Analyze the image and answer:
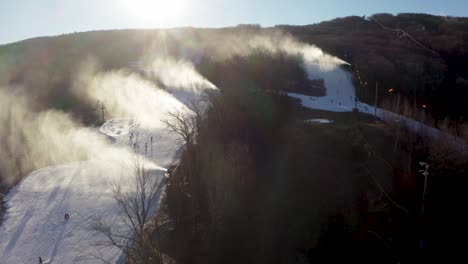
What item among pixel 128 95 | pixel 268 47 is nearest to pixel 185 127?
pixel 128 95

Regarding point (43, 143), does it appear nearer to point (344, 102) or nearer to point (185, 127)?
point (185, 127)

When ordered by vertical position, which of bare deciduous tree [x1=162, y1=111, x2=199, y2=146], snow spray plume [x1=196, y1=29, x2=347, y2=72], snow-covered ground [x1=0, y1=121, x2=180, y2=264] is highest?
snow spray plume [x1=196, y1=29, x2=347, y2=72]

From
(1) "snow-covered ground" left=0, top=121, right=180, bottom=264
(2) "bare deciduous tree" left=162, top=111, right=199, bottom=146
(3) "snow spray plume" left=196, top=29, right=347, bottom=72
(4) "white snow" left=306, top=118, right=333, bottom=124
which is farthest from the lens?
(3) "snow spray plume" left=196, top=29, right=347, bottom=72

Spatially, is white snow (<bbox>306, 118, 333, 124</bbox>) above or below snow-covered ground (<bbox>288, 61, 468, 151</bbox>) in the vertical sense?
below

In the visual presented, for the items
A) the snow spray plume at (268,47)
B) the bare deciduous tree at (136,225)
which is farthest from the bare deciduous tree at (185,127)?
the snow spray plume at (268,47)

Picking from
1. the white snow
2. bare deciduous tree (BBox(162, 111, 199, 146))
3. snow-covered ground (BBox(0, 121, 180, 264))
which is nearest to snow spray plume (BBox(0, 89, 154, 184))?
snow-covered ground (BBox(0, 121, 180, 264))

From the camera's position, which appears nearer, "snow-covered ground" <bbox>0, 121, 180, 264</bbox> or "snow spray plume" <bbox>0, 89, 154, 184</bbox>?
"snow-covered ground" <bbox>0, 121, 180, 264</bbox>

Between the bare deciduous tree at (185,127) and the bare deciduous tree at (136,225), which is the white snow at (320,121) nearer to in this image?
the bare deciduous tree at (185,127)

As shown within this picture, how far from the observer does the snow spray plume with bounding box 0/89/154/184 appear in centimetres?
2761

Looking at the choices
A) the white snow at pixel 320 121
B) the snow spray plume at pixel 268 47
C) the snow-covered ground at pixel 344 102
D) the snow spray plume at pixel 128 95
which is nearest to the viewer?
the snow-covered ground at pixel 344 102

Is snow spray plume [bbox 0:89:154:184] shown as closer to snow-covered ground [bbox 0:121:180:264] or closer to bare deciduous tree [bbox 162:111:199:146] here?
snow-covered ground [bbox 0:121:180:264]

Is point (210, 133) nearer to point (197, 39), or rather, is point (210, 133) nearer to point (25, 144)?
point (25, 144)

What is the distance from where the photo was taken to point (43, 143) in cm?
3041

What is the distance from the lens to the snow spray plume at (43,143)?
27.6 metres
